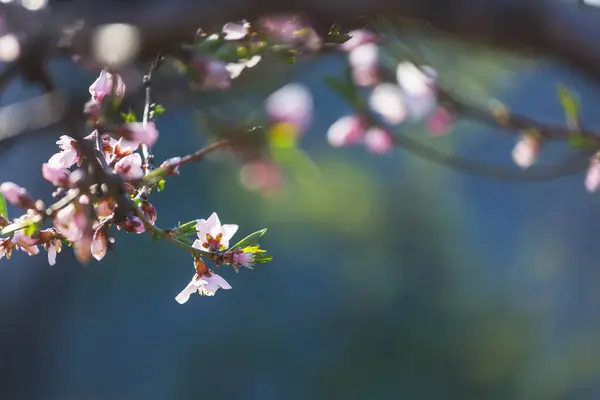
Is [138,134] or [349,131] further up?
[138,134]

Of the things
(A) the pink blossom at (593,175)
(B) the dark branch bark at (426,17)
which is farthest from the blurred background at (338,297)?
(B) the dark branch bark at (426,17)

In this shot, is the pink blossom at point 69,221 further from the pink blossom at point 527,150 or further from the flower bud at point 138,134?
the pink blossom at point 527,150

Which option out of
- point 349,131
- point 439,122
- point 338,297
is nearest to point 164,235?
point 349,131

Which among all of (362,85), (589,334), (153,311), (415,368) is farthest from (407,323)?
(362,85)

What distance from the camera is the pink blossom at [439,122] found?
160 centimetres

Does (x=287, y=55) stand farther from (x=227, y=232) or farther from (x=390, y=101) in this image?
(x=390, y=101)

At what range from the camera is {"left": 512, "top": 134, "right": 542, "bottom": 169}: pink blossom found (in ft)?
4.57

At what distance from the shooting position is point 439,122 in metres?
1.62

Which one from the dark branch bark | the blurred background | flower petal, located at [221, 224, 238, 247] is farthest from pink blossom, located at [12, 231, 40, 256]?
the blurred background

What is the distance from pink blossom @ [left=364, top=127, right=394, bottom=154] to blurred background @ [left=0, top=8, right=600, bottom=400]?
6.71m

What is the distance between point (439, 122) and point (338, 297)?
730cm

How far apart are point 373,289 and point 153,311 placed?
223 cm

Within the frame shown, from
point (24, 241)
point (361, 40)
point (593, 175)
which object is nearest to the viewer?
point (24, 241)

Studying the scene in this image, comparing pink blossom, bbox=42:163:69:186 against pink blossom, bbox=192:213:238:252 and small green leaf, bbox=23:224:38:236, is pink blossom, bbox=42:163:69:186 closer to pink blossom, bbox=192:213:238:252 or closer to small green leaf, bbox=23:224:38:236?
small green leaf, bbox=23:224:38:236
